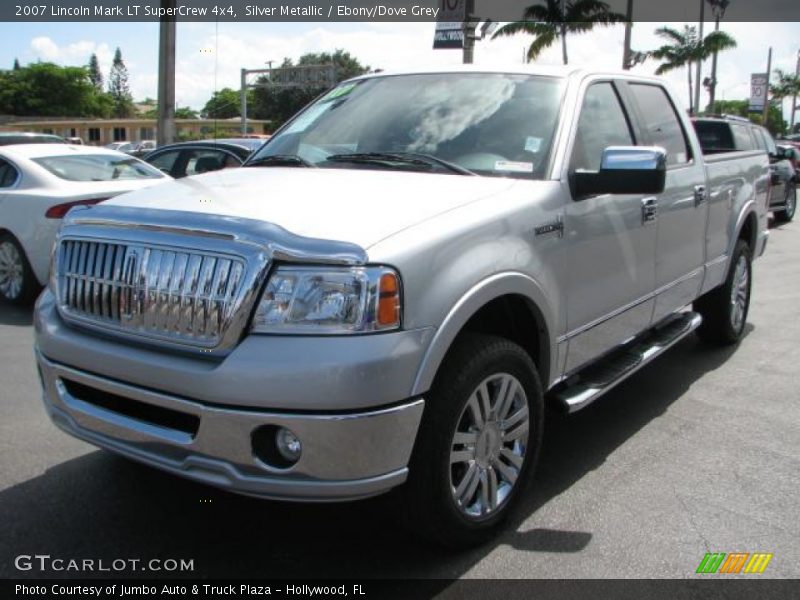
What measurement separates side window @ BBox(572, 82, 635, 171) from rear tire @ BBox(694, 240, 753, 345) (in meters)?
2.12

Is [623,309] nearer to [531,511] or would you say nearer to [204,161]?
[531,511]

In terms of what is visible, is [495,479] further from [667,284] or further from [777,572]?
[667,284]

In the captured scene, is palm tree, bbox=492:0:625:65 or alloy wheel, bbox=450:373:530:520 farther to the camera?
palm tree, bbox=492:0:625:65

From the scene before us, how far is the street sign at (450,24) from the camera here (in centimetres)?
1609

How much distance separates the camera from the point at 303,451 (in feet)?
8.48

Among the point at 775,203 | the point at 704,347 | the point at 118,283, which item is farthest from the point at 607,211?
the point at 775,203

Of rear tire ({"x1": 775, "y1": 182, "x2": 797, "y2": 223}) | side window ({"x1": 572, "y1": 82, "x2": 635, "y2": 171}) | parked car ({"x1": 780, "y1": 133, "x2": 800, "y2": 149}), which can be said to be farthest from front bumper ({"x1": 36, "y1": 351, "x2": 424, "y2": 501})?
parked car ({"x1": 780, "y1": 133, "x2": 800, "y2": 149})

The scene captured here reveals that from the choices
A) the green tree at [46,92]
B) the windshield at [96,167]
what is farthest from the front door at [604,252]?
the green tree at [46,92]

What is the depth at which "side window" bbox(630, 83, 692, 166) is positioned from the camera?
476cm

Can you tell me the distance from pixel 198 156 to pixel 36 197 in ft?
12.8

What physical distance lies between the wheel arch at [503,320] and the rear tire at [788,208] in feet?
45.1

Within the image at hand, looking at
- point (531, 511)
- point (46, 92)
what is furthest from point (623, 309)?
point (46, 92)

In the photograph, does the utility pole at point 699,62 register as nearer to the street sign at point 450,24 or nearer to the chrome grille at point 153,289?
the street sign at point 450,24

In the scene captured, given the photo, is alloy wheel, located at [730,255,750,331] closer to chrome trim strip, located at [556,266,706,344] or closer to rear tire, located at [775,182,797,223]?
chrome trim strip, located at [556,266,706,344]
